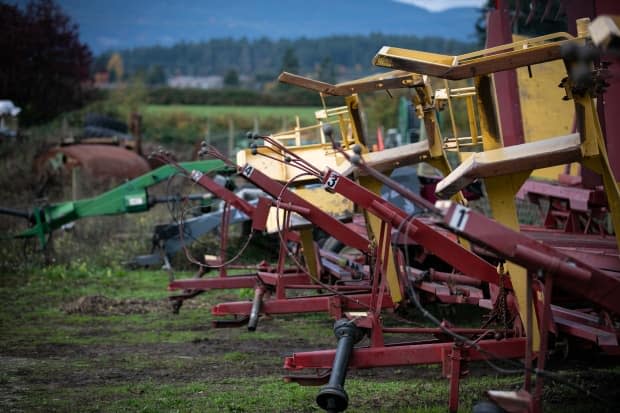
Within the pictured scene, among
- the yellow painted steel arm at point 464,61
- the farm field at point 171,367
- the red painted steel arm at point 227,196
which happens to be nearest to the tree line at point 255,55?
the farm field at point 171,367

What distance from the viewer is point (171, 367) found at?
8203mm

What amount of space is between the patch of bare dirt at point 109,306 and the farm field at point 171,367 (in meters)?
0.01

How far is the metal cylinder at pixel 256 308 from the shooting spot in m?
7.98

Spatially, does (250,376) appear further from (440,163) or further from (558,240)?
(558,240)

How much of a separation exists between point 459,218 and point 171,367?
441cm

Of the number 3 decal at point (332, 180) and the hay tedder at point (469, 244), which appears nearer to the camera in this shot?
the hay tedder at point (469, 244)

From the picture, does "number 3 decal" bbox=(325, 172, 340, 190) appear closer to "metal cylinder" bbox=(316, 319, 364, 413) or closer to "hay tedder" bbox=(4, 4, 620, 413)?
"hay tedder" bbox=(4, 4, 620, 413)

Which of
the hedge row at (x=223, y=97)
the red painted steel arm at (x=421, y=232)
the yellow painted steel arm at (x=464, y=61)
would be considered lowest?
the red painted steel arm at (x=421, y=232)

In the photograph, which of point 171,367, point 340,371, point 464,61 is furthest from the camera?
point 171,367

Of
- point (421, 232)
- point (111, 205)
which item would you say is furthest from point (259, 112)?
point (421, 232)

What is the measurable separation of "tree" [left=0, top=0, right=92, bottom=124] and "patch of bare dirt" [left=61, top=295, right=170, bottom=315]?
79.5 feet

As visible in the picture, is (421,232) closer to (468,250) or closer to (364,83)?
(468,250)

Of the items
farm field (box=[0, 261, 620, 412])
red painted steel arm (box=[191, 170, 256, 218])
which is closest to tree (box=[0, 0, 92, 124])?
farm field (box=[0, 261, 620, 412])

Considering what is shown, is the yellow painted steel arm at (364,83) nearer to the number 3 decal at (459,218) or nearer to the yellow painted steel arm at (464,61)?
the yellow painted steel arm at (464,61)
